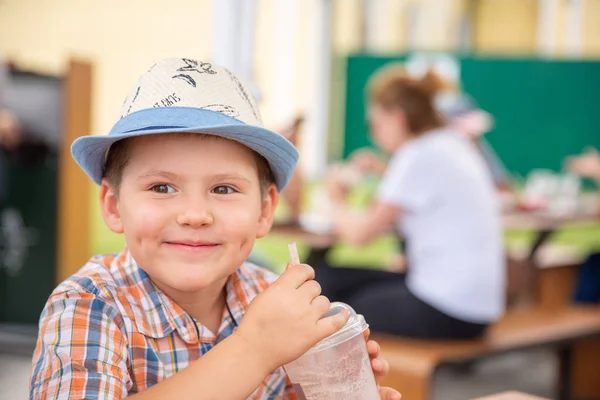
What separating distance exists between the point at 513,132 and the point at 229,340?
691 centimetres

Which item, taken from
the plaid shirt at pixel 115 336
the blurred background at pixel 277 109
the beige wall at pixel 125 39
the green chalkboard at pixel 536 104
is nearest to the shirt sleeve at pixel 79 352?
the plaid shirt at pixel 115 336

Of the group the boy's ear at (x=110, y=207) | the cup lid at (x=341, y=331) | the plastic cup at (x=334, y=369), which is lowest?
the plastic cup at (x=334, y=369)

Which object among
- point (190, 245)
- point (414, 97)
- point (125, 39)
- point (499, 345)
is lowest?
point (499, 345)

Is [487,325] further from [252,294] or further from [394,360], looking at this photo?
[252,294]

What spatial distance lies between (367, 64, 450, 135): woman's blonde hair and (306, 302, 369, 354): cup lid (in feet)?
7.92

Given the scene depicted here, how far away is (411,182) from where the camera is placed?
3266 millimetres

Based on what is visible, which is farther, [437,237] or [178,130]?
[437,237]

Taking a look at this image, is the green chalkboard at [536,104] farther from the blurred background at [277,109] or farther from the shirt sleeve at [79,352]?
the shirt sleeve at [79,352]

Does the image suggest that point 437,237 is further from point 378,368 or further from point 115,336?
point 115,336

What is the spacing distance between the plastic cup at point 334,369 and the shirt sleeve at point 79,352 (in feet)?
0.76

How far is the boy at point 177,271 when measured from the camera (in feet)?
3.25

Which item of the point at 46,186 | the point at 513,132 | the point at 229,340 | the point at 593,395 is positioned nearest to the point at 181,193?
the point at 229,340

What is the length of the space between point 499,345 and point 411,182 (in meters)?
0.74

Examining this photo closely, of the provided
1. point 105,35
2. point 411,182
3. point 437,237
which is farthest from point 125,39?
point 437,237
